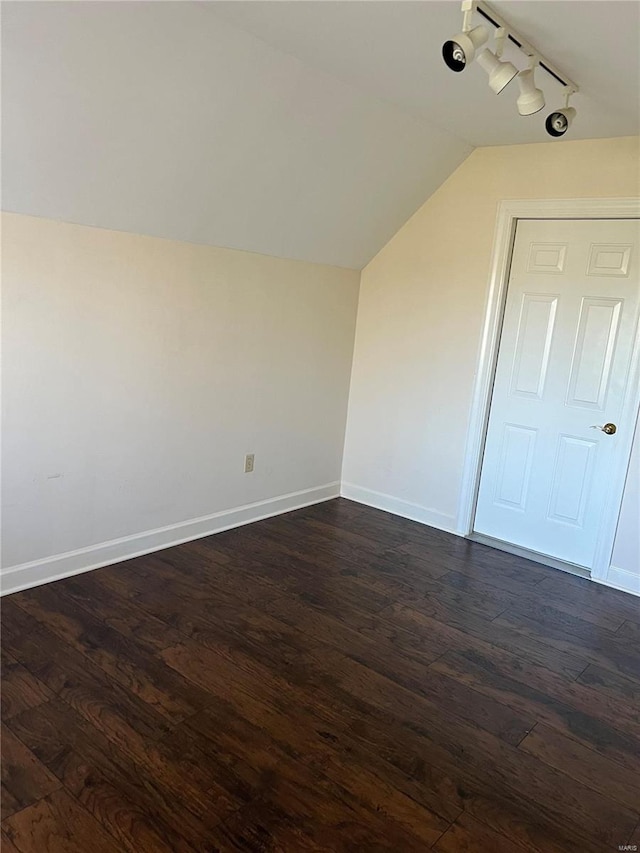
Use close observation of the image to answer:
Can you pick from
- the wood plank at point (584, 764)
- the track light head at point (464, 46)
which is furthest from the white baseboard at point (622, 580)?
the track light head at point (464, 46)

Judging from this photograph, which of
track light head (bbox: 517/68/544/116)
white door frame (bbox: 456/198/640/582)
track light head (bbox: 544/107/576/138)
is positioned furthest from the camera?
white door frame (bbox: 456/198/640/582)

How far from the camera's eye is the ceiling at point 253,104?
2.09 metres

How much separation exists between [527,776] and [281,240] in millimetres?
2900

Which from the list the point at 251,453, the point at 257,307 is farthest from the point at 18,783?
the point at 257,307

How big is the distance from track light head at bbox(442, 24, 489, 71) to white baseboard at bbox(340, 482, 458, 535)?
2782mm

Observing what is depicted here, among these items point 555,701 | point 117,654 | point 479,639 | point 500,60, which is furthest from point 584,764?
point 500,60

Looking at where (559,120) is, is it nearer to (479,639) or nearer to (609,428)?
(609,428)

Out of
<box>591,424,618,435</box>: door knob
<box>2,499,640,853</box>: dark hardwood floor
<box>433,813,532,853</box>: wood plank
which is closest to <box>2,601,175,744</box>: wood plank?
<box>2,499,640,853</box>: dark hardwood floor

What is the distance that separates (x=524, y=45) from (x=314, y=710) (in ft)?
8.30

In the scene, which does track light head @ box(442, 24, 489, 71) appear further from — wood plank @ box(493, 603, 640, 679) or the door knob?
wood plank @ box(493, 603, 640, 679)

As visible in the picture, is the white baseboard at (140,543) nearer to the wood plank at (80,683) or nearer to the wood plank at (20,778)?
the wood plank at (80,683)

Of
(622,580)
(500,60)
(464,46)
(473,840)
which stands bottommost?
(473,840)

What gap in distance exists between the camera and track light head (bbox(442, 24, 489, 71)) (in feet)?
6.38

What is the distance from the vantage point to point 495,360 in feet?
12.6
